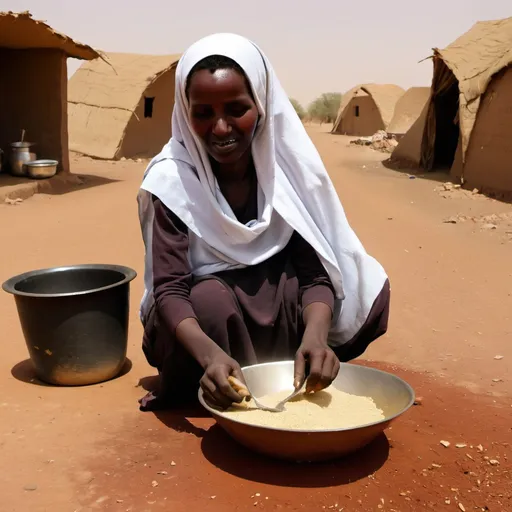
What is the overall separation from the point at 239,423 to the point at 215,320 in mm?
429

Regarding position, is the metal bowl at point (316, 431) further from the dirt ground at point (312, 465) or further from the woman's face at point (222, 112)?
the woman's face at point (222, 112)

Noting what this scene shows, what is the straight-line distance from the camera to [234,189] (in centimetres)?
234

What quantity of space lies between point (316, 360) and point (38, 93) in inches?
331

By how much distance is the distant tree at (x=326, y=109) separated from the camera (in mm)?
37469

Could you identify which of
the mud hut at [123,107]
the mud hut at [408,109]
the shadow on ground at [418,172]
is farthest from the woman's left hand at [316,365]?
the mud hut at [408,109]

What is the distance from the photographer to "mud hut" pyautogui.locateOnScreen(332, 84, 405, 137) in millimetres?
20734

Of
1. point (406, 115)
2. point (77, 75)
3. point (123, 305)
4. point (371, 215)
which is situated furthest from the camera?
point (406, 115)

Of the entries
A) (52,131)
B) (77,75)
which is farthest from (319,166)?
(77,75)

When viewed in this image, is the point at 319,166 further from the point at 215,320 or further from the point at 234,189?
the point at 215,320

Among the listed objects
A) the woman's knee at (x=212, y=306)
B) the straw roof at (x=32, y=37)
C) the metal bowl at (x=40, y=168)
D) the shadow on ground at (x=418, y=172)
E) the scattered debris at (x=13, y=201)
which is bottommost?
the scattered debris at (x=13, y=201)

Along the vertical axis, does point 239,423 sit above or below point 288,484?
above

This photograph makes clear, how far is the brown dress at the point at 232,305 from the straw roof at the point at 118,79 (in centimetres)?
1009

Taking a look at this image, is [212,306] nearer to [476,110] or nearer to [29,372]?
[29,372]

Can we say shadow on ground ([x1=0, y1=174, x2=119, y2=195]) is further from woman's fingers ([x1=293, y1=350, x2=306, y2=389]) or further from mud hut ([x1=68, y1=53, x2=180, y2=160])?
woman's fingers ([x1=293, y1=350, x2=306, y2=389])
